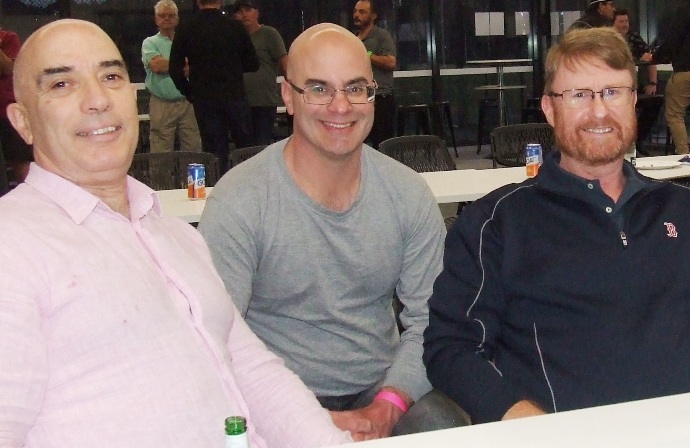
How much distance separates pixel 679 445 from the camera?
1.18 meters

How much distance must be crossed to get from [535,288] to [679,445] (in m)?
0.86

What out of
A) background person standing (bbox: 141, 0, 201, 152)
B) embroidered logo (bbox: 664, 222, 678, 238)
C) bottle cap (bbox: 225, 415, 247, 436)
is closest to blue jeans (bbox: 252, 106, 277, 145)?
background person standing (bbox: 141, 0, 201, 152)

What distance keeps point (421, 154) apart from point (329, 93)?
239 centimetres

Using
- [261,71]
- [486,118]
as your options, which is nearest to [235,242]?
[261,71]

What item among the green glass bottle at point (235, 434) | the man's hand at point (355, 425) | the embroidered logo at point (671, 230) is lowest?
the man's hand at point (355, 425)

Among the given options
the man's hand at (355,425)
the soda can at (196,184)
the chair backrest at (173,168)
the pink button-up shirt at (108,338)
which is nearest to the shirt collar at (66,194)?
the pink button-up shirt at (108,338)

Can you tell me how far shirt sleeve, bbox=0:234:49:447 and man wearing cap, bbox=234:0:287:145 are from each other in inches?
227

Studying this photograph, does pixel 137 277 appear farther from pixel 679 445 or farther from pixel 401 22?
pixel 401 22

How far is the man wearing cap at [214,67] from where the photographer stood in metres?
6.21

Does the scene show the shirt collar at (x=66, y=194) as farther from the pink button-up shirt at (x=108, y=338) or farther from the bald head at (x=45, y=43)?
the bald head at (x=45, y=43)

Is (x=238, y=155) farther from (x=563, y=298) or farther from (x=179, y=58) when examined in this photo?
(x=563, y=298)

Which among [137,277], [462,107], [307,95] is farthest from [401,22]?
[137,277]

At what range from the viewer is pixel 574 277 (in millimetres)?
2020

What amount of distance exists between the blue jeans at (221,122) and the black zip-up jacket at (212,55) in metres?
0.07
